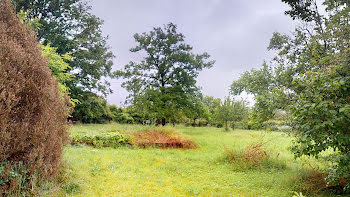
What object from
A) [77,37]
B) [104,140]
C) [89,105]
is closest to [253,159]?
[104,140]

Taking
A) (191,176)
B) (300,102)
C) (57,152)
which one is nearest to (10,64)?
(57,152)

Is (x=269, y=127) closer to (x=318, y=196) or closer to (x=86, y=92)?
(x=318, y=196)

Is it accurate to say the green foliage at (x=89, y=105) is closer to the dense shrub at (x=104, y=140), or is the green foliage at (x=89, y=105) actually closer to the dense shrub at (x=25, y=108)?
the dense shrub at (x=104, y=140)

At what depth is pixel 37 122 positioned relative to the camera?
140 inches

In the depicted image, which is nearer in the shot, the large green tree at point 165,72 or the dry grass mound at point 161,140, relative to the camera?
the dry grass mound at point 161,140

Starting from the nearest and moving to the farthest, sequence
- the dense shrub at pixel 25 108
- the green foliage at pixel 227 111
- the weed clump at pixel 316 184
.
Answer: the dense shrub at pixel 25 108
the weed clump at pixel 316 184
the green foliage at pixel 227 111

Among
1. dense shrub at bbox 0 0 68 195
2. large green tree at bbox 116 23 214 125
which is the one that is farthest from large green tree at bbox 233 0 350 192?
large green tree at bbox 116 23 214 125

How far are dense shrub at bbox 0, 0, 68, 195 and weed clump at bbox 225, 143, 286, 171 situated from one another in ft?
18.3

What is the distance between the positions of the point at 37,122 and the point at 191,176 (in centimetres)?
424

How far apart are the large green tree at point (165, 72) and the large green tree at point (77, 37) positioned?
12.2ft

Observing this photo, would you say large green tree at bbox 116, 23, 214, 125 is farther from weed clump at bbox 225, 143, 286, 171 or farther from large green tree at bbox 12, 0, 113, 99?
weed clump at bbox 225, 143, 286, 171

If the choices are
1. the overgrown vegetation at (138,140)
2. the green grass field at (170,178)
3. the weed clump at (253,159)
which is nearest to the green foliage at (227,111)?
the overgrown vegetation at (138,140)

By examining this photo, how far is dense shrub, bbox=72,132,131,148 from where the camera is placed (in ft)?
30.9

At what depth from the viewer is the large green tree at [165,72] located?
1752cm
